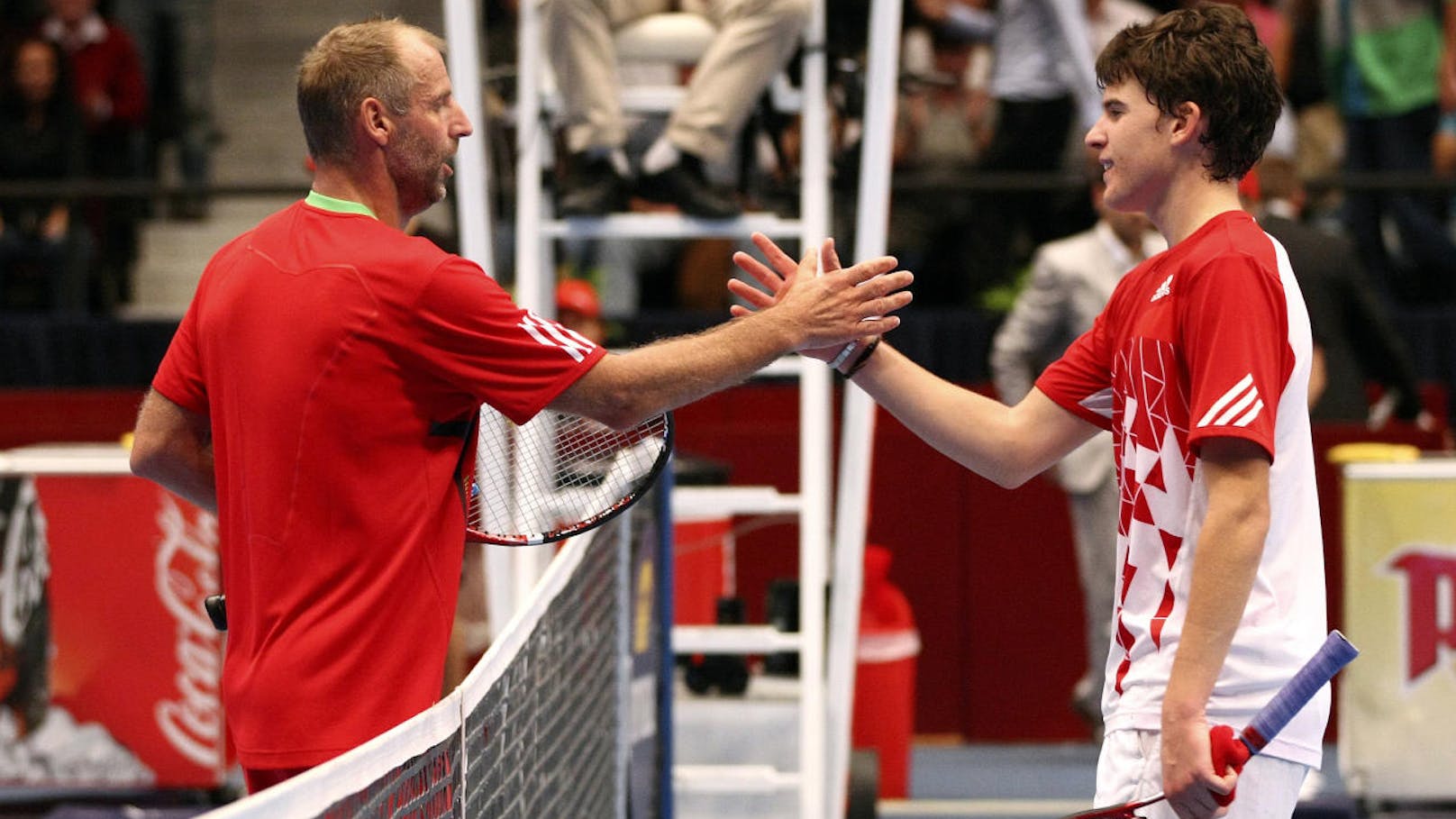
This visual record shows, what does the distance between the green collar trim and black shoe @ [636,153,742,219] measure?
277 centimetres

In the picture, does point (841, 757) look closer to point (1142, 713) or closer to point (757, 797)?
point (757, 797)

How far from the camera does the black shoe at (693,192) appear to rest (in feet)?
18.5

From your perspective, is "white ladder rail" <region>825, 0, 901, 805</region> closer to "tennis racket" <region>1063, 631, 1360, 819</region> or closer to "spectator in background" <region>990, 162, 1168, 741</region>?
"spectator in background" <region>990, 162, 1168, 741</region>

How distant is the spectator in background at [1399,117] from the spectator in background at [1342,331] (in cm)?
164

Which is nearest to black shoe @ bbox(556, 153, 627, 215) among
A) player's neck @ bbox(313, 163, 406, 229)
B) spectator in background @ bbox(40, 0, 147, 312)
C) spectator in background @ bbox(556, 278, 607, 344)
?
spectator in background @ bbox(556, 278, 607, 344)

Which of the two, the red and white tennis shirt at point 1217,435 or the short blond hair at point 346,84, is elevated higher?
the short blond hair at point 346,84

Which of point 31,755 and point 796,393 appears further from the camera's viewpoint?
point 796,393

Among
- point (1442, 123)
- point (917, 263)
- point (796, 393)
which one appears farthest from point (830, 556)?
point (1442, 123)

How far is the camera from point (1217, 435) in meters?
2.49

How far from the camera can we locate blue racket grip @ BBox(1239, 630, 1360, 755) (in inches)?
98.3

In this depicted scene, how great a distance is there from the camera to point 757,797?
5539 millimetres

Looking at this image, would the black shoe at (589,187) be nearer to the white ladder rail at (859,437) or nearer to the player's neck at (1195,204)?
the white ladder rail at (859,437)

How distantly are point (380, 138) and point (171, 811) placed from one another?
165 inches

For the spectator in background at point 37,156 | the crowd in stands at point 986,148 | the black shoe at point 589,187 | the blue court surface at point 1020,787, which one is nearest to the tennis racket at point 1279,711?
the black shoe at point 589,187
